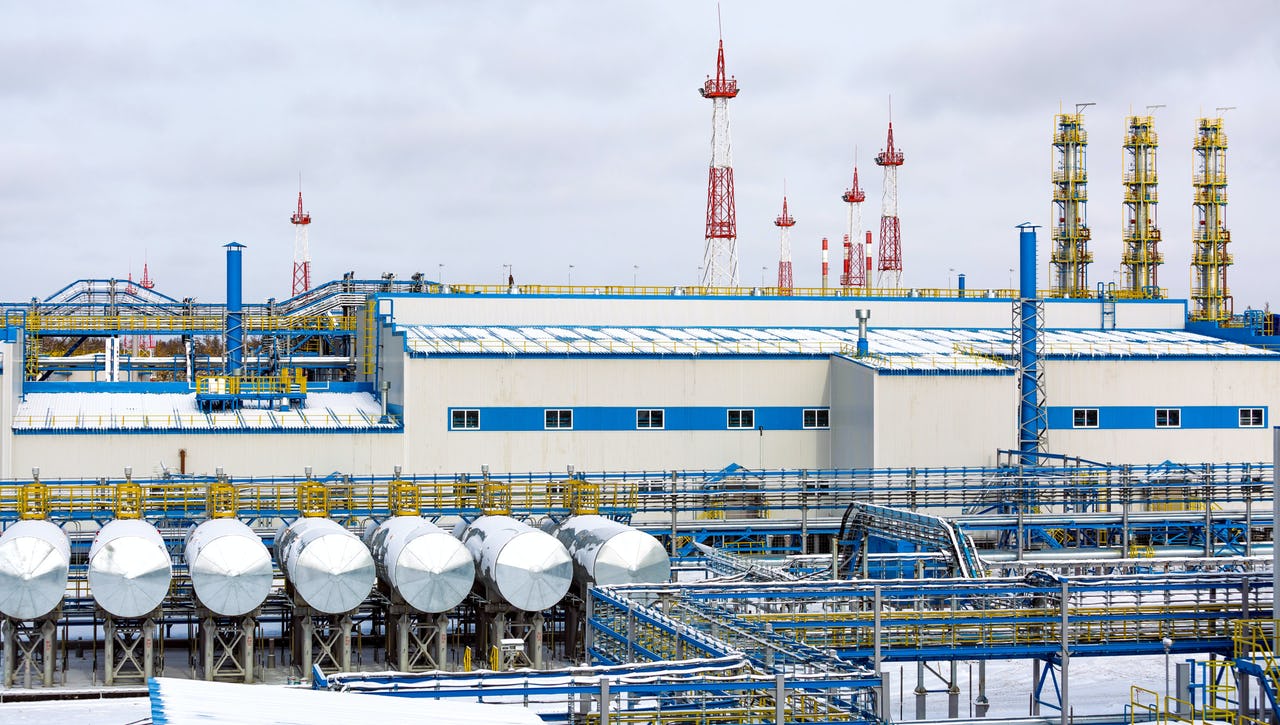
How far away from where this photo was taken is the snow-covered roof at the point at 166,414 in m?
42.0

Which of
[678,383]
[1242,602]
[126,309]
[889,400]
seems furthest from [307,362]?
[1242,602]

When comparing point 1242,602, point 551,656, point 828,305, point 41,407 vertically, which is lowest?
point 551,656

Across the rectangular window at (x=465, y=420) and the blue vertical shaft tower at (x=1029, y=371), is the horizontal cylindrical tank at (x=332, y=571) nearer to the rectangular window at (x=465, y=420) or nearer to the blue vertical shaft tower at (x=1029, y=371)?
the rectangular window at (x=465, y=420)

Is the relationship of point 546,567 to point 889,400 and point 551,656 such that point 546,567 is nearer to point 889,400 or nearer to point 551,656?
point 551,656

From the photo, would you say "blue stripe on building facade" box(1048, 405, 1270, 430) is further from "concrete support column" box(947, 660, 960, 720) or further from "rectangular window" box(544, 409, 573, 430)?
"concrete support column" box(947, 660, 960, 720)

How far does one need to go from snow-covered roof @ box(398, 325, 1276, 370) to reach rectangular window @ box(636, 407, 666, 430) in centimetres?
170

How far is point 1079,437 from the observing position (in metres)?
47.4

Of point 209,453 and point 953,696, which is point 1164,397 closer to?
point 953,696

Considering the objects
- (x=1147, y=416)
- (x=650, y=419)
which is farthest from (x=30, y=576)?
(x=1147, y=416)

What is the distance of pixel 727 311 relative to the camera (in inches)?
2165

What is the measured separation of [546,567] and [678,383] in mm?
14263

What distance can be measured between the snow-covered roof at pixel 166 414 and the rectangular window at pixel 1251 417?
26.2 meters

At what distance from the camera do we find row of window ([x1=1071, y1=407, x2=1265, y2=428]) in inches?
1869

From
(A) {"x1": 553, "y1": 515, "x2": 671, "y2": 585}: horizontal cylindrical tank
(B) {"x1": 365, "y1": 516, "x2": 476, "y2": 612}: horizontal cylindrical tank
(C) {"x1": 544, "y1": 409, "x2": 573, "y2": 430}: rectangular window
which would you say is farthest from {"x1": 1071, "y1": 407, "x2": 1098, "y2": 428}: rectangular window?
(B) {"x1": 365, "y1": 516, "x2": 476, "y2": 612}: horizontal cylindrical tank
